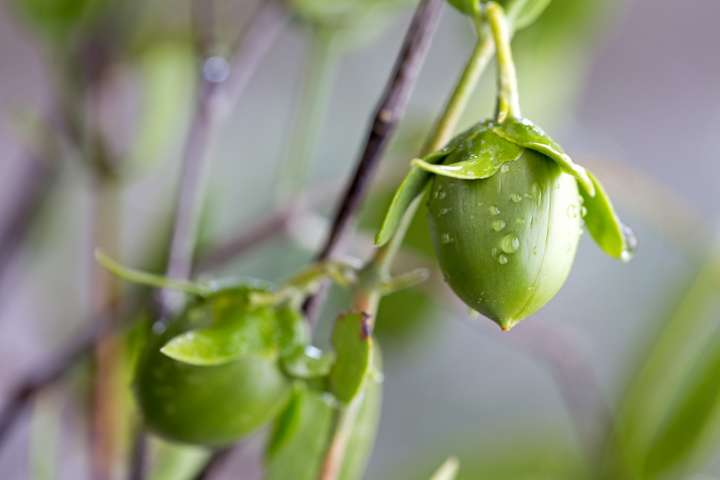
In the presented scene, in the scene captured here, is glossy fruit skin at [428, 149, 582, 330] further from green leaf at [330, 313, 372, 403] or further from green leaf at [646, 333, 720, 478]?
green leaf at [646, 333, 720, 478]

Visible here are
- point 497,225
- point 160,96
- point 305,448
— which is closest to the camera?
point 497,225

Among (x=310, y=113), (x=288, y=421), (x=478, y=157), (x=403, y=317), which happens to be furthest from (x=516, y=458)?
(x=478, y=157)

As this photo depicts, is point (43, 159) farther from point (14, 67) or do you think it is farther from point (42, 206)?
point (14, 67)

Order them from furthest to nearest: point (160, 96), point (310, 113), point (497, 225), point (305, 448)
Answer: point (160, 96)
point (310, 113)
point (305, 448)
point (497, 225)

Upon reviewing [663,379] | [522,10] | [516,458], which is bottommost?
[516,458]

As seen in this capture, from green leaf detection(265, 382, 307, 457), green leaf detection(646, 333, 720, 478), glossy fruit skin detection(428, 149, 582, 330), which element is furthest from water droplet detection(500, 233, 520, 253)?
green leaf detection(646, 333, 720, 478)

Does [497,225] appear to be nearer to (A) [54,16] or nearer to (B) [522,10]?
(B) [522,10]

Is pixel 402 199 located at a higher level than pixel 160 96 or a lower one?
higher
